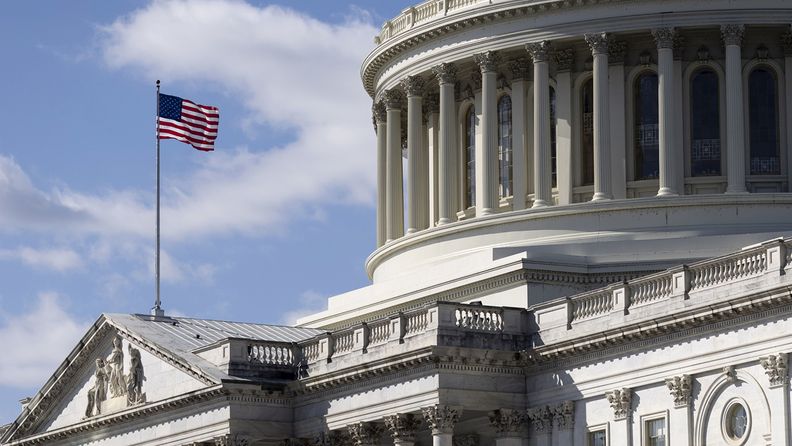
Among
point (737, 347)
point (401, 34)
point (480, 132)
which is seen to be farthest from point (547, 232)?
point (737, 347)

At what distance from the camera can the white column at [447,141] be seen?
88.9m

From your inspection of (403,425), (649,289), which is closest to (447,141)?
(403,425)

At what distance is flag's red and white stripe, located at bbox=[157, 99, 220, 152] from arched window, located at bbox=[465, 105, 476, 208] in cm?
1010

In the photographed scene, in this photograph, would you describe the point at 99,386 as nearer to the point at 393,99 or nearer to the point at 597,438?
the point at 393,99

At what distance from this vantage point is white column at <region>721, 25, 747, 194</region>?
269 ft

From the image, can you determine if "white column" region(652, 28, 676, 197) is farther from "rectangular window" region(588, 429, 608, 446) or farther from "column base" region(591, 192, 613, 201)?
"rectangular window" region(588, 429, 608, 446)

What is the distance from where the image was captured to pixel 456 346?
70.4m

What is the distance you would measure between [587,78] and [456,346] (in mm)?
19050

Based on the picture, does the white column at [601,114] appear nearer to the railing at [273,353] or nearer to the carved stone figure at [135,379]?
the railing at [273,353]

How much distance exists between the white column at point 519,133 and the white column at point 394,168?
6.75m

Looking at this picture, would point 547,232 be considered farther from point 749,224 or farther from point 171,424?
point 171,424

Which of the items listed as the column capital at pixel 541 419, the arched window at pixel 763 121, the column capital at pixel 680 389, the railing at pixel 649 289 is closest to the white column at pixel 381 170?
the arched window at pixel 763 121

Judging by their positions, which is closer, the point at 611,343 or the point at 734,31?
the point at 611,343

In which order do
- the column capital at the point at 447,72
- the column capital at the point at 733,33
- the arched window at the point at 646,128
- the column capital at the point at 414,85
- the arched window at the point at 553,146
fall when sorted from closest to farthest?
the column capital at the point at 733,33, the arched window at the point at 646,128, the arched window at the point at 553,146, the column capital at the point at 447,72, the column capital at the point at 414,85
